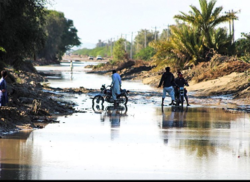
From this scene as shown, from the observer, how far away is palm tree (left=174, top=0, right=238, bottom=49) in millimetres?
43281

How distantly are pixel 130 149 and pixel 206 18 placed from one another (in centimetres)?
3250

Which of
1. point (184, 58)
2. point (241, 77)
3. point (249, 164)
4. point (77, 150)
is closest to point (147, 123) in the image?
point (77, 150)

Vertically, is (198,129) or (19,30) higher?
(19,30)

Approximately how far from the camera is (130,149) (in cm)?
1240

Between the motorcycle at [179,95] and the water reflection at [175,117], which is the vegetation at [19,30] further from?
the water reflection at [175,117]

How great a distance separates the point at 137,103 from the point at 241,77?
9389 millimetres

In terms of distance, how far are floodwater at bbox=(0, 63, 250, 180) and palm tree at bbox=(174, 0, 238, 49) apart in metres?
24.5

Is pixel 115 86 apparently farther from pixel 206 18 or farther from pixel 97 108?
pixel 206 18

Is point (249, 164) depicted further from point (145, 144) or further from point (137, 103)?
point (137, 103)

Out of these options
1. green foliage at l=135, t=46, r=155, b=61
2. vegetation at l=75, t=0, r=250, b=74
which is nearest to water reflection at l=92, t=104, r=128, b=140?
vegetation at l=75, t=0, r=250, b=74

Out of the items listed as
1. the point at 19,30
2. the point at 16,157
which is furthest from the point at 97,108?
the point at 16,157

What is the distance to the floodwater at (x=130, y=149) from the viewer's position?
9.76 m

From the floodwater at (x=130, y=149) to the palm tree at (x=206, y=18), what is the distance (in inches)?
964

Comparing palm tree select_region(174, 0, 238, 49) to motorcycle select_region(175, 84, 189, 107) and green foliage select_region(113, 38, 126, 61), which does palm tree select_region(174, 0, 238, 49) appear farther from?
green foliage select_region(113, 38, 126, 61)
